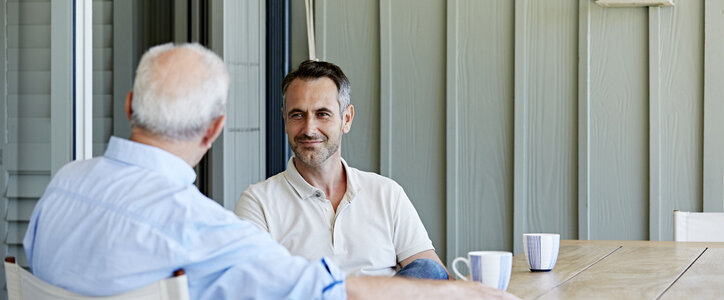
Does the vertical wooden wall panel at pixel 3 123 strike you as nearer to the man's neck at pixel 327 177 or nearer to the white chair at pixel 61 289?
the man's neck at pixel 327 177

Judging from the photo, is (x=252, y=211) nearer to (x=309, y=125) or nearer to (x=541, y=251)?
(x=309, y=125)

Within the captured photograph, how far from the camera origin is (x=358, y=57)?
12.3 ft

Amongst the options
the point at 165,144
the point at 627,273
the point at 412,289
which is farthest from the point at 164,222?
the point at 627,273

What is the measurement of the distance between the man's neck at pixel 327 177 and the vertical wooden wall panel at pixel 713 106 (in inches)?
67.6

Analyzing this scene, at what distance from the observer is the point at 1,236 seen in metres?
2.24

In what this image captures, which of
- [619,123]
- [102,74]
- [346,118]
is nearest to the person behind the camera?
[346,118]

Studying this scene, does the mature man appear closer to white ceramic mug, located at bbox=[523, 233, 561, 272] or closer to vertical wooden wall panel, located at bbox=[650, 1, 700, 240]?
white ceramic mug, located at bbox=[523, 233, 561, 272]

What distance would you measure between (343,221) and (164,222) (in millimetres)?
1121

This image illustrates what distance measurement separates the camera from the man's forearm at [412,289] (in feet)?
3.96

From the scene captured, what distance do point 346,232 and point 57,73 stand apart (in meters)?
0.95

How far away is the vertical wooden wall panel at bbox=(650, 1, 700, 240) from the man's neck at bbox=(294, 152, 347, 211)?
165 cm

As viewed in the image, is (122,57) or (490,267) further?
(122,57)

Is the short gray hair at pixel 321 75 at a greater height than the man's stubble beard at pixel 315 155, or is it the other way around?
the short gray hair at pixel 321 75

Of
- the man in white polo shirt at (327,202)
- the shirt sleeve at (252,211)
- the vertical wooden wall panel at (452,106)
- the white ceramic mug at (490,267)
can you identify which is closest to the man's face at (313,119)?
the man in white polo shirt at (327,202)
